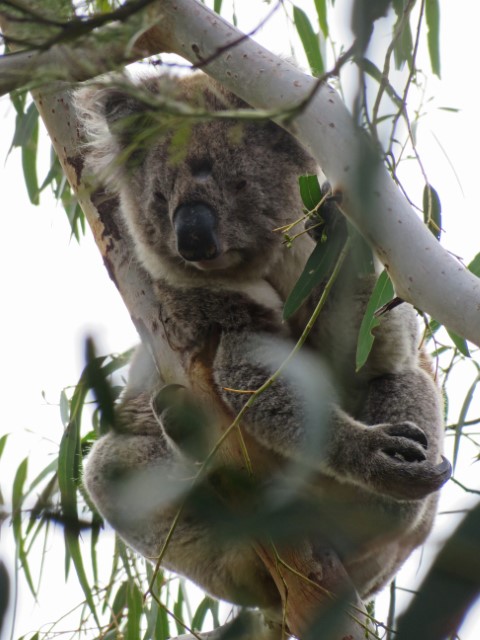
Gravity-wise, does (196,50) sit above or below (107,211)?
below

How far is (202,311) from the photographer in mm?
2215

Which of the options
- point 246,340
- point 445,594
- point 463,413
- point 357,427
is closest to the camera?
point 445,594

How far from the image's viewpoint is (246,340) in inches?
84.7

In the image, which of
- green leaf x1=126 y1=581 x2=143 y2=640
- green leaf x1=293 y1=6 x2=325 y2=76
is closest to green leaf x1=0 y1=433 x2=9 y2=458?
green leaf x1=126 y1=581 x2=143 y2=640

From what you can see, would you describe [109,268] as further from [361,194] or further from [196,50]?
[361,194]

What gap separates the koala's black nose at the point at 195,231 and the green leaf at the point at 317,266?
1.30 ft

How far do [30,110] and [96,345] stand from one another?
204 cm

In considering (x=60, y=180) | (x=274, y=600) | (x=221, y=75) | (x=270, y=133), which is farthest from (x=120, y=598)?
(x=221, y=75)

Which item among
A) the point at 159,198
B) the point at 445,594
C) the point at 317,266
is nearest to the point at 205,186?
the point at 159,198

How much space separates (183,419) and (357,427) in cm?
53

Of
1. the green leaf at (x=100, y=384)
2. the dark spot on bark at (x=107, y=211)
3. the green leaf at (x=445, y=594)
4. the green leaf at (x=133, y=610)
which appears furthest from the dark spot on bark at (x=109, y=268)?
the green leaf at (x=445, y=594)

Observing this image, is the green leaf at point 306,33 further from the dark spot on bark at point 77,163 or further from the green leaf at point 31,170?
the green leaf at point 31,170

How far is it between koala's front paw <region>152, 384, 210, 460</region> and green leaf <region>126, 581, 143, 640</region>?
944 mm

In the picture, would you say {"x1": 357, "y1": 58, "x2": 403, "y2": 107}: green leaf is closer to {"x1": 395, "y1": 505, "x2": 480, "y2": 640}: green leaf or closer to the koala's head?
{"x1": 395, "y1": 505, "x2": 480, "y2": 640}: green leaf
